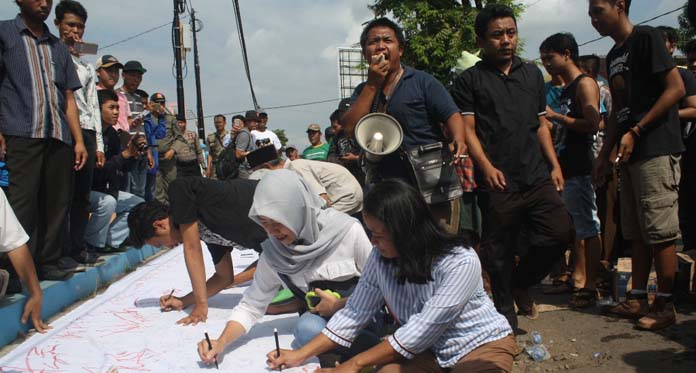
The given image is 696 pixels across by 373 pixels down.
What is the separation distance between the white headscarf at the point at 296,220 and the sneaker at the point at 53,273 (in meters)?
1.62

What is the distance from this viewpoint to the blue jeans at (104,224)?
4.09 m

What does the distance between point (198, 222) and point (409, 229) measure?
1.45 metres

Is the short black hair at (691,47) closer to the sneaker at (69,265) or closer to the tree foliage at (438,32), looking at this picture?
the sneaker at (69,265)

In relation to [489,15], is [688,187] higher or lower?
lower

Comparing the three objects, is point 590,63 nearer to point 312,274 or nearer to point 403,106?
point 403,106

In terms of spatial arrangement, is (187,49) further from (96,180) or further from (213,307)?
(213,307)

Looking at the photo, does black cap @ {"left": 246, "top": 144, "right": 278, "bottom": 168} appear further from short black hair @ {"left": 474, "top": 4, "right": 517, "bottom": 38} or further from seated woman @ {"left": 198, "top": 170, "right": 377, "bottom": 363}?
short black hair @ {"left": 474, "top": 4, "right": 517, "bottom": 38}

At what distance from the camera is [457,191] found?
250cm

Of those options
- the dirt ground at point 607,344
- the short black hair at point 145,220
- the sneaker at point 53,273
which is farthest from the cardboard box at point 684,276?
the sneaker at point 53,273

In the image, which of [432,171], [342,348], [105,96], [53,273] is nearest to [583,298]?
[432,171]

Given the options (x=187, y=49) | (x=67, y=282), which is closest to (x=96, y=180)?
(x=67, y=282)

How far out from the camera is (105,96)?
4.46m

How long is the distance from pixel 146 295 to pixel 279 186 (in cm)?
177

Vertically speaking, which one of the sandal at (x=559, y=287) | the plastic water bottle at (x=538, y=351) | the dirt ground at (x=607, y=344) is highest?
the plastic water bottle at (x=538, y=351)
